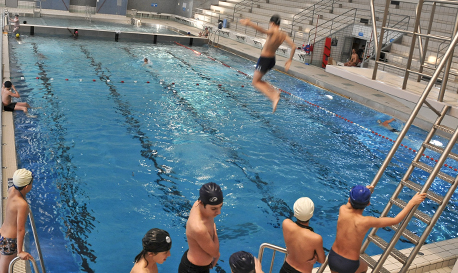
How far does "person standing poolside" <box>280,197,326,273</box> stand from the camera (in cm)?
281

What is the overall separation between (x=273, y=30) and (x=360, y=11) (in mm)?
13678

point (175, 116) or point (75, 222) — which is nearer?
point (75, 222)

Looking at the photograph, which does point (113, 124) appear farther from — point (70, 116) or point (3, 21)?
point (3, 21)

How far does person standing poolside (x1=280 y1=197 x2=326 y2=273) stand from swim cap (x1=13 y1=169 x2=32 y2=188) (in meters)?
2.12

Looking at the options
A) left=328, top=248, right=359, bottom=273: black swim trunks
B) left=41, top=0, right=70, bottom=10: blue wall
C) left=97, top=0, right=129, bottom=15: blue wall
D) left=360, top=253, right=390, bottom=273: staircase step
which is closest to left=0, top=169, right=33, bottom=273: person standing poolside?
left=328, top=248, right=359, bottom=273: black swim trunks

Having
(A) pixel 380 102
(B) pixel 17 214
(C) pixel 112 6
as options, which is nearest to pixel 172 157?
(B) pixel 17 214

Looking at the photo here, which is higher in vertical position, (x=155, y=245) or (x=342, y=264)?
(x=155, y=245)

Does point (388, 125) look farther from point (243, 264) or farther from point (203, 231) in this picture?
point (243, 264)

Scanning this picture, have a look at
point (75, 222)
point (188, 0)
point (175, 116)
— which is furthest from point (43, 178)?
point (188, 0)

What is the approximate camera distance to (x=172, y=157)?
6848 millimetres

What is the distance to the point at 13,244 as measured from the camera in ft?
11.2

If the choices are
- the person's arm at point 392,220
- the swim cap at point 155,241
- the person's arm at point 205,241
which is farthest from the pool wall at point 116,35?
the person's arm at point 392,220

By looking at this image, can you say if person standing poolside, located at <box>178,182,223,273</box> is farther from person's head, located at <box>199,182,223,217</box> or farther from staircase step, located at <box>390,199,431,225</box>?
staircase step, located at <box>390,199,431,225</box>

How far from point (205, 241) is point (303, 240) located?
733mm
